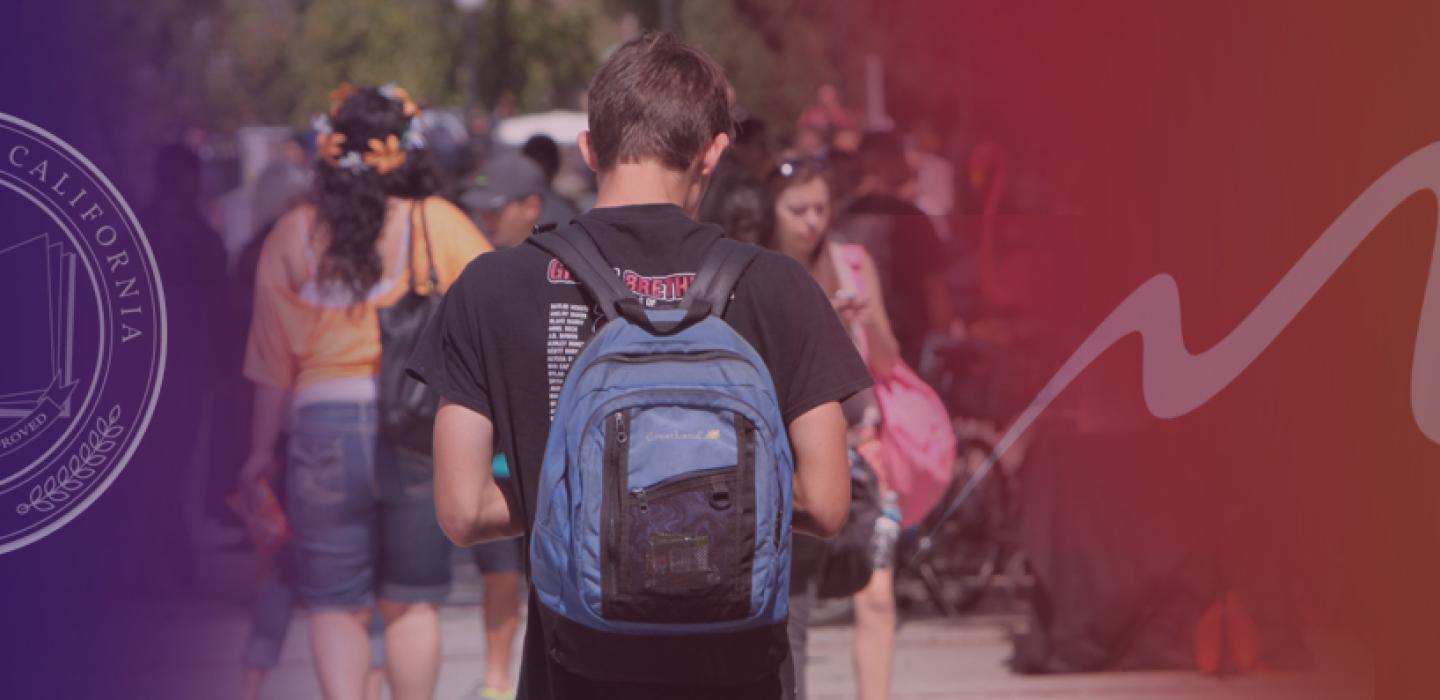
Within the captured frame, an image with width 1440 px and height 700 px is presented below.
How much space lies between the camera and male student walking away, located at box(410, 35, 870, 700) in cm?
266

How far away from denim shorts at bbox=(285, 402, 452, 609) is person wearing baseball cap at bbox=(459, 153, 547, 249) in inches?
82.7

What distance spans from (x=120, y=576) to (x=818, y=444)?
2660 millimetres

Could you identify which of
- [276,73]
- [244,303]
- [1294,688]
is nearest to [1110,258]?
[1294,688]

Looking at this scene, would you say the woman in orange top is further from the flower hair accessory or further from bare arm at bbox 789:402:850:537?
bare arm at bbox 789:402:850:537

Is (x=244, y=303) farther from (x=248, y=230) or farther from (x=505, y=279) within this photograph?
(x=505, y=279)

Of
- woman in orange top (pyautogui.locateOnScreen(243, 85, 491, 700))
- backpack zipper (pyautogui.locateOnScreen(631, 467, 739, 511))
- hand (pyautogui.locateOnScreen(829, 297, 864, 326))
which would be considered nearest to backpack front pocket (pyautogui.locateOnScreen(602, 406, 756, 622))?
backpack zipper (pyautogui.locateOnScreen(631, 467, 739, 511))

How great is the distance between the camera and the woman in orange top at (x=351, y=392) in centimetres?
534

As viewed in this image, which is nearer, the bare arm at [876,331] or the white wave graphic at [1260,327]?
the white wave graphic at [1260,327]

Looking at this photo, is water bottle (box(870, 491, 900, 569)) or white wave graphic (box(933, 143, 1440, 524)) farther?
water bottle (box(870, 491, 900, 569))

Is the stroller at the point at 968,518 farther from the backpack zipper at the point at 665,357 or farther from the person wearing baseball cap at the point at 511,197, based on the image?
the backpack zipper at the point at 665,357

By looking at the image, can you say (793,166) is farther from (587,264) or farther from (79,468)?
(587,264)

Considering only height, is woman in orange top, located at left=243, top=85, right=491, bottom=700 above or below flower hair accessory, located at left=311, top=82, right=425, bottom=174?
below

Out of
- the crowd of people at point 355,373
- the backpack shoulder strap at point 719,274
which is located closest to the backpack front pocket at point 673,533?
the backpack shoulder strap at point 719,274

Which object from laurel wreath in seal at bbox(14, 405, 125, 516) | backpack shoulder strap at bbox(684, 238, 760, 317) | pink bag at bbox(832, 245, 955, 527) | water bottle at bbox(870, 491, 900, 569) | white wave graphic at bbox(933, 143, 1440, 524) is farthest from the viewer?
pink bag at bbox(832, 245, 955, 527)
